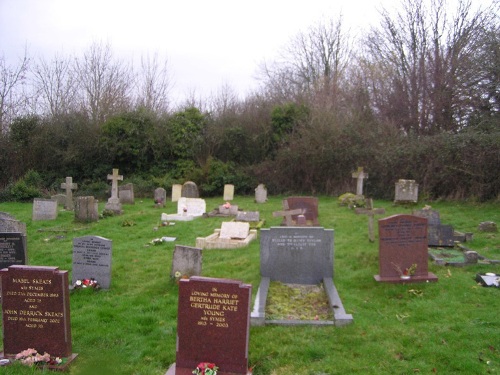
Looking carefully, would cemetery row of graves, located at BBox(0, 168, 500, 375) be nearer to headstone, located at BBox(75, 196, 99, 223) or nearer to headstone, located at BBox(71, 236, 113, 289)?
headstone, located at BBox(71, 236, 113, 289)

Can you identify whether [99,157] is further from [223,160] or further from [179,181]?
[223,160]

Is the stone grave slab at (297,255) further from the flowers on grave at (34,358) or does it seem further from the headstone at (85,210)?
the headstone at (85,210)

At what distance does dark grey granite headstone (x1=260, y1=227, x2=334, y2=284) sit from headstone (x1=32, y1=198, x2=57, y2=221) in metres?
9.58

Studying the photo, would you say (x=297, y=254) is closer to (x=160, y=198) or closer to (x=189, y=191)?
(x=160, y=198)

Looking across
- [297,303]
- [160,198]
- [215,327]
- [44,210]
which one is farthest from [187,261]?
A: [160,198]

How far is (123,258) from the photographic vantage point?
9.45 metres

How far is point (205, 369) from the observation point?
4418 millimetres

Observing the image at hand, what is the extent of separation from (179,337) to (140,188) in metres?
17.8

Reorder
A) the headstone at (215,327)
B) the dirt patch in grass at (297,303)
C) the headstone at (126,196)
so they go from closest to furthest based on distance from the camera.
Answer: the headstone at (215,327) → the dirt patch in grass at (297,303) → the headstone at (126,196)

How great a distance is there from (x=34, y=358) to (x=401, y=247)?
217 inches

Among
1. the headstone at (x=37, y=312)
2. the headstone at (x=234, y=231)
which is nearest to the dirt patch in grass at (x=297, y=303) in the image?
the headstone at (x=37, y=312)

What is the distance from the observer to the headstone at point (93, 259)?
7.34 metres

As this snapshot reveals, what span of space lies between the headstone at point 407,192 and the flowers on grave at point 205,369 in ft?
41.8

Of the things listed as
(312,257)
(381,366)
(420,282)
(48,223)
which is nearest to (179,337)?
(381,366)
